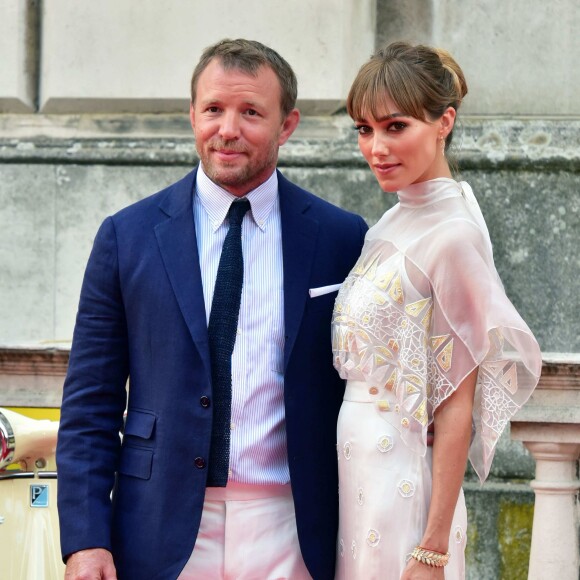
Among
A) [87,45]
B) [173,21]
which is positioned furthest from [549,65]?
[87,45]

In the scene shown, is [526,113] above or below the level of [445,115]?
above

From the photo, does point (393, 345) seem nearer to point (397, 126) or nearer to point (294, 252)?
point (294, 252)

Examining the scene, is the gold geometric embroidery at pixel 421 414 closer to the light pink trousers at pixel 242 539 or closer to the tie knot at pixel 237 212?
the light pink trousers at pixel 242 539

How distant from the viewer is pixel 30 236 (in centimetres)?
563

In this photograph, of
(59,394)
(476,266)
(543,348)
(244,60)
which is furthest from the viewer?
(543,348)

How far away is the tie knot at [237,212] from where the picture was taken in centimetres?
300

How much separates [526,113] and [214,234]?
2.77m

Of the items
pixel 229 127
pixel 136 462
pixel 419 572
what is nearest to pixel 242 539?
pixel 136 462

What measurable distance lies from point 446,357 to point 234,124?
0.66 m

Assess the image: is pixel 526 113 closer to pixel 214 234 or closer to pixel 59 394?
pixel 59 394

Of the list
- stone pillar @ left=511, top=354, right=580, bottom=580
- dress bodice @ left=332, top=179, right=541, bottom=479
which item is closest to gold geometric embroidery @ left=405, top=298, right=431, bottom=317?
dress bodice @ left=332, top=179, right=541, bottom=479

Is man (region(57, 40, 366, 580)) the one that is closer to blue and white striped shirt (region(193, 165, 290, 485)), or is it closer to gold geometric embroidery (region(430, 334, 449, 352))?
blue and white striped shirt (region(193, 165, 290, 485))

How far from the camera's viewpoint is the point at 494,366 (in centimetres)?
284

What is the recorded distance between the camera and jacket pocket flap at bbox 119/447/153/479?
2889 millimetres
